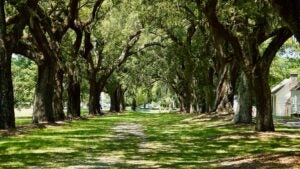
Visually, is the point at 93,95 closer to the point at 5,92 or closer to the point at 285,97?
the point at 285,97

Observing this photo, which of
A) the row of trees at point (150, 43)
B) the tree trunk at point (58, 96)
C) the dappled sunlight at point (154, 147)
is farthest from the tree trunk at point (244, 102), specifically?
the tree trunk at point (58, 96)

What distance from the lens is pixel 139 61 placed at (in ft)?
207

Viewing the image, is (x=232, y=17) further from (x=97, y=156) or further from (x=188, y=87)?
(x=188, y=87)

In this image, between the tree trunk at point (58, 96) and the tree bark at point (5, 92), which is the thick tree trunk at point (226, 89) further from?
the tree bark at point (5, 92)

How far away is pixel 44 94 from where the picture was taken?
2981 cm

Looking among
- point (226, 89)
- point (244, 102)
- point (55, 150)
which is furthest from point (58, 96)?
point (55, 150)

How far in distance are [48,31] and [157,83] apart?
52.5 metres

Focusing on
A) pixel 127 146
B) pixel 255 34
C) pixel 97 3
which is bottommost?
pixel 127 146

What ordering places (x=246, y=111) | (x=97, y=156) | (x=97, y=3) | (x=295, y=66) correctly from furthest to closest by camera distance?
(x=295, y=66) → (x=97, y=3) → (x=246, y=111) → (x=97, y=156)

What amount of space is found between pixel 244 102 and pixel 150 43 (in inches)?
1045

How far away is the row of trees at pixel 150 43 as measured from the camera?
20.5m

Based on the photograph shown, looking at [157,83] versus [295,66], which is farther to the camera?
[157,83]

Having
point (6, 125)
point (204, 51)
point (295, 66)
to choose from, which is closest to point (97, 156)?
point (6, 125)

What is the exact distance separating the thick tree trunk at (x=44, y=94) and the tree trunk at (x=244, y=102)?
1090 cm
